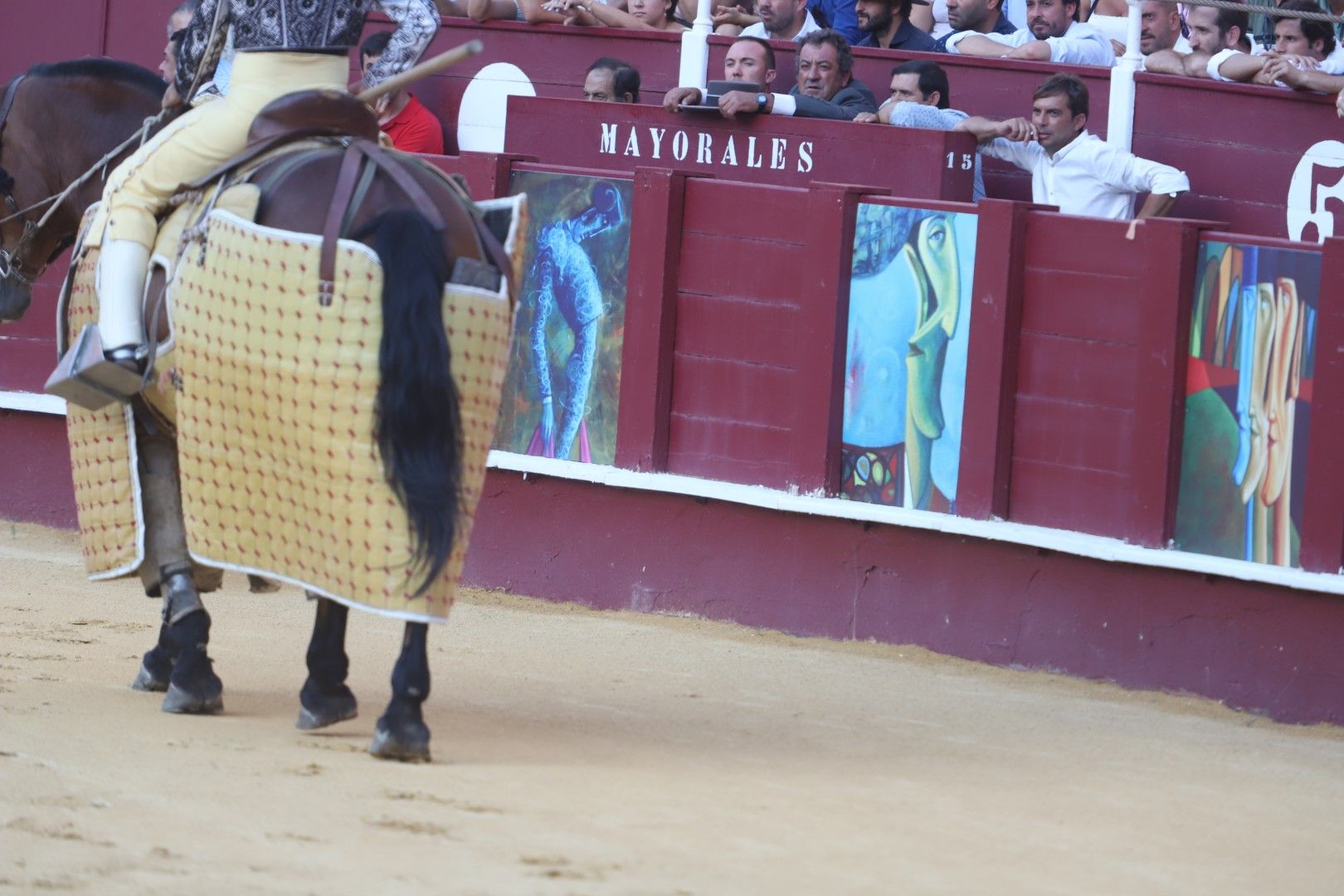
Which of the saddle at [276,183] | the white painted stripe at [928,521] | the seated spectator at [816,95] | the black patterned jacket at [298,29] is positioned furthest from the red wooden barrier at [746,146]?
the saddle at [276,183]

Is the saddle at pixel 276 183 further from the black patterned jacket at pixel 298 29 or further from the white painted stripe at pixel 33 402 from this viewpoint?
the white painted stripe at pixel 33 402

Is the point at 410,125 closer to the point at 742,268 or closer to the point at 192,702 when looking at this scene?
the point at 742,268

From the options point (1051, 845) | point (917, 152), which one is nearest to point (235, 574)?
point (917, 152)

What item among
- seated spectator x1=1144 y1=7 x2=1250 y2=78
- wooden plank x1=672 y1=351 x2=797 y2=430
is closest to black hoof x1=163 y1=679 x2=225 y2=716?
wooden plank x1=672 y1=351 x2=797 y2=430

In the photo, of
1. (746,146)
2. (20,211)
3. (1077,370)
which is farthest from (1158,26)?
(20,211)

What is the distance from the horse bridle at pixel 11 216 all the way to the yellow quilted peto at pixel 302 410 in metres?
1.30

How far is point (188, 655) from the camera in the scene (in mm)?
5129

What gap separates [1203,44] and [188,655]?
175 inches

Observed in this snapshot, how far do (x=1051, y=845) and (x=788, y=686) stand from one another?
1963mm

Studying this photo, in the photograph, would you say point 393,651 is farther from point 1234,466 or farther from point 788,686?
point 1234,466

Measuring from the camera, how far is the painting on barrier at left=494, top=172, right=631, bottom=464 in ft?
24.6

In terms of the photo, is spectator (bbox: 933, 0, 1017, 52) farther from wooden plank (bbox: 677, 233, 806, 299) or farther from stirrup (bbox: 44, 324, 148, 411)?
stirrup (bbox: 44, 324, 148, 411)

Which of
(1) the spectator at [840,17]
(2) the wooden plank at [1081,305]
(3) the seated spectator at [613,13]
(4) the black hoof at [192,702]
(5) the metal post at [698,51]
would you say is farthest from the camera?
(3) the seated spectator at [613,13]

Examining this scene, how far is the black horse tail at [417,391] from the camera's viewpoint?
437cm
